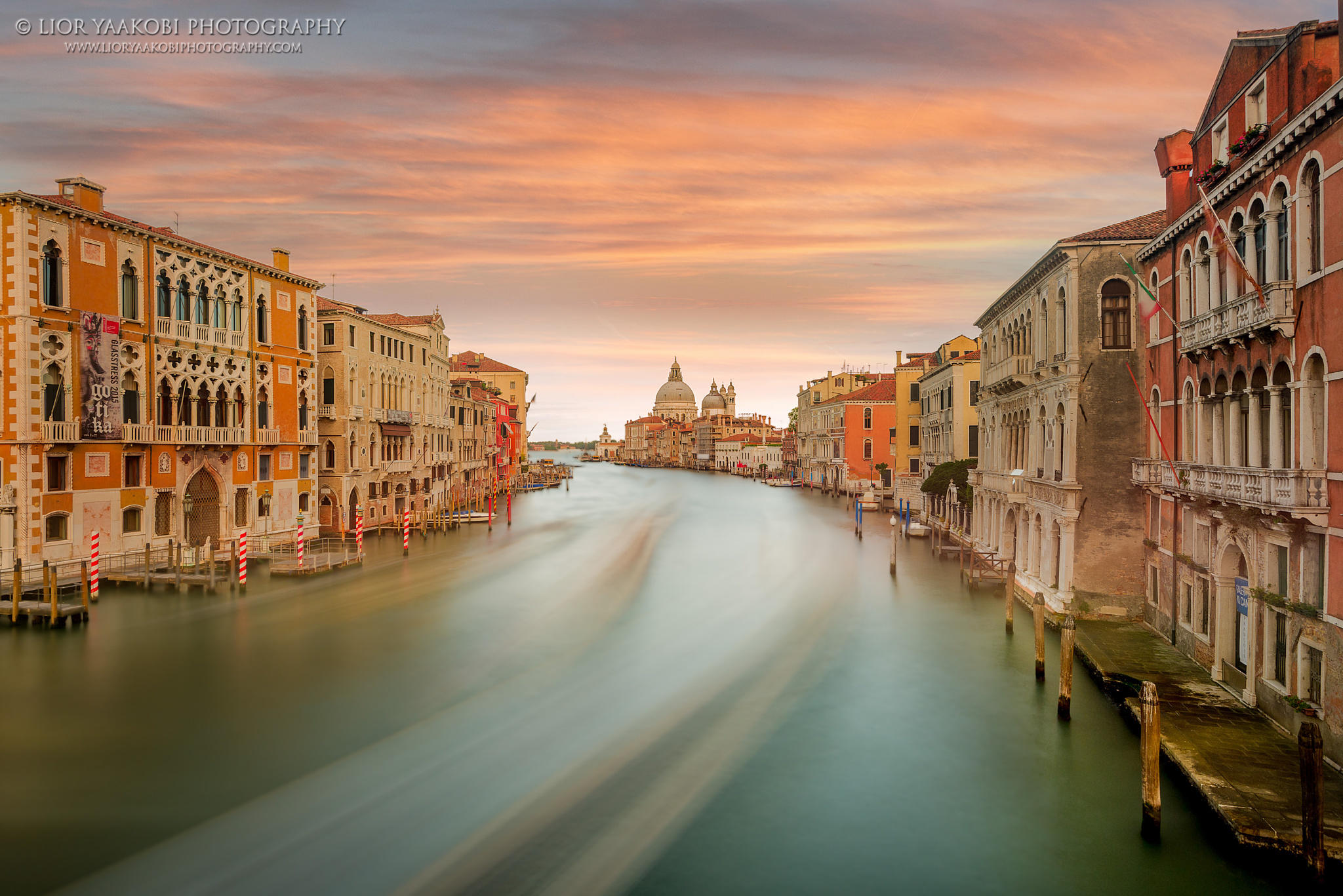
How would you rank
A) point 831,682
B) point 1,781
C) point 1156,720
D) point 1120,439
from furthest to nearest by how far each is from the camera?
1. point 1120,439
2. point 831,682
3. point 1,781
4. point 1156,720

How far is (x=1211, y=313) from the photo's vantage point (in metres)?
13.3

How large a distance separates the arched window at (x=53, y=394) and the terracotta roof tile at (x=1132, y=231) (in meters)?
24.3

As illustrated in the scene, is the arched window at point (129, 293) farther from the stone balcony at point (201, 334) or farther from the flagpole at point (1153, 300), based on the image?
the flagpole at point (1153, 300)

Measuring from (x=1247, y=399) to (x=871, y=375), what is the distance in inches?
2780

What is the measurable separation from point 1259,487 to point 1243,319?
2.44m

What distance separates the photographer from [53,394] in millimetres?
21891

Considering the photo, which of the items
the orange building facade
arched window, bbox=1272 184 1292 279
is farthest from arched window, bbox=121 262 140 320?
arched window, bbox=1272 184 1292 279

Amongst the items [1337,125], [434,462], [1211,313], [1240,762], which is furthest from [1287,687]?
[434,462]

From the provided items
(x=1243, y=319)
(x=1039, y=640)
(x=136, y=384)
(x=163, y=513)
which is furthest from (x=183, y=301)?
(x=1243, y=319)

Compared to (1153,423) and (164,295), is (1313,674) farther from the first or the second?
(164,295)

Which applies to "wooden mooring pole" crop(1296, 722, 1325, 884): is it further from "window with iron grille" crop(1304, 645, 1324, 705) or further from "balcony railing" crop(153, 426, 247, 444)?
"balcony railing" crop(153, 426, 247, 444)

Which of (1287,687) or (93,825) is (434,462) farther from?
(1287,687)

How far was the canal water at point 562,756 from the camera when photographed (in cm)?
908

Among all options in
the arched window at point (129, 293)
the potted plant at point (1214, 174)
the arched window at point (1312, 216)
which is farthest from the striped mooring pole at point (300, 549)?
the arched window at point (1312, 216)
